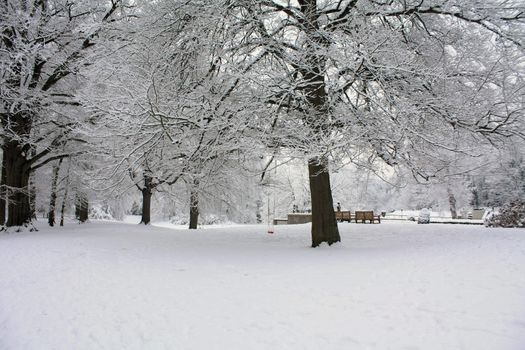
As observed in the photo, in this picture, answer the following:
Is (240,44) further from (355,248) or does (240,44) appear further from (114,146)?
(355,248)

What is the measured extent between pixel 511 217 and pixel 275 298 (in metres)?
12.3

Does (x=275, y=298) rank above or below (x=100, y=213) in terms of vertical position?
below

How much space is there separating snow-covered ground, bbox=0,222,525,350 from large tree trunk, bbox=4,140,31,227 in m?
6.53

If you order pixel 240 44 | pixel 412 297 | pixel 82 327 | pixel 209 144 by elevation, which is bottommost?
pixel 82 327

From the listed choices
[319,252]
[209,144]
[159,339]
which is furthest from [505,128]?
[159,339]

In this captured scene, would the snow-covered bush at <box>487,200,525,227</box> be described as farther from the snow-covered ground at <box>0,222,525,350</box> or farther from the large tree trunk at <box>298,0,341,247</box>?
the large tree trunk at <box>298,0,341,247</box>

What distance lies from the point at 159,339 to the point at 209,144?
6050mm

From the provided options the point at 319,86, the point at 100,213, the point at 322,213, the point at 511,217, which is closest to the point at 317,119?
the point at 319,86

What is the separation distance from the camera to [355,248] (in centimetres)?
1007

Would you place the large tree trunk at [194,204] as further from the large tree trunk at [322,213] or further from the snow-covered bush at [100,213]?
the snow-covered bush at [100,213]

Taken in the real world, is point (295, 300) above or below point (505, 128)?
below

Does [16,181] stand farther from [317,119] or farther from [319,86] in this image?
[319,86]

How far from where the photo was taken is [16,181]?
51.4 ft

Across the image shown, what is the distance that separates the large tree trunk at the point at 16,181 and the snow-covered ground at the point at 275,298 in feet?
21.4
